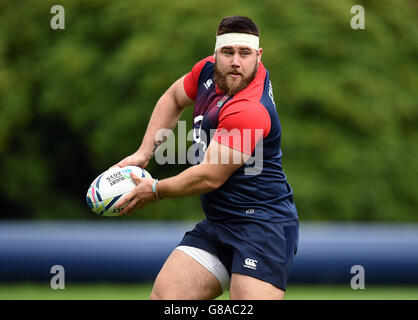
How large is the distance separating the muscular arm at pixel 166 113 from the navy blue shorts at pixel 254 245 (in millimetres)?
885

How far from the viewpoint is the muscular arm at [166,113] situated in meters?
5.95

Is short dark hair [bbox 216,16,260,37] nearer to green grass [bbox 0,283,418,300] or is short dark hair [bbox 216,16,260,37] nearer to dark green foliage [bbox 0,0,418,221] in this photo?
green grass [bbox 0,283,418,300]

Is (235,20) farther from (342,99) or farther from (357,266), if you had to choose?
(342,99)

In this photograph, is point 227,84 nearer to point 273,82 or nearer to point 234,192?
point 234,192

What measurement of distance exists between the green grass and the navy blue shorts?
158 inches

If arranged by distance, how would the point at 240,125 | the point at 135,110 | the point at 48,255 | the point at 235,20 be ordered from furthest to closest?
the point at 135,110 → the point at 48,255 → the point at 235,20 → the point at 240,125

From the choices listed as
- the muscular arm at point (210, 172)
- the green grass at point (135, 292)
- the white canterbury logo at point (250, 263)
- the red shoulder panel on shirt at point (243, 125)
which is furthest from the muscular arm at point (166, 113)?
the green grass at point (135, 292)

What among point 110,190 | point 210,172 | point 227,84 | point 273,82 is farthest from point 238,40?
point 273,82

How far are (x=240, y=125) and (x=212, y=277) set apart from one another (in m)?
1.11

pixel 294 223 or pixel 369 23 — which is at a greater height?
pixel 369 23

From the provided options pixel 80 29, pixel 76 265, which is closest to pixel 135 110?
pixel 80 29

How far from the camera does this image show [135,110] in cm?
1199

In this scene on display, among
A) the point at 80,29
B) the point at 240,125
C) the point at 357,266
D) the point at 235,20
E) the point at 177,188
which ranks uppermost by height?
the point at 80,29

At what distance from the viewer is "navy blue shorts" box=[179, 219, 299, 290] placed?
5152mm
